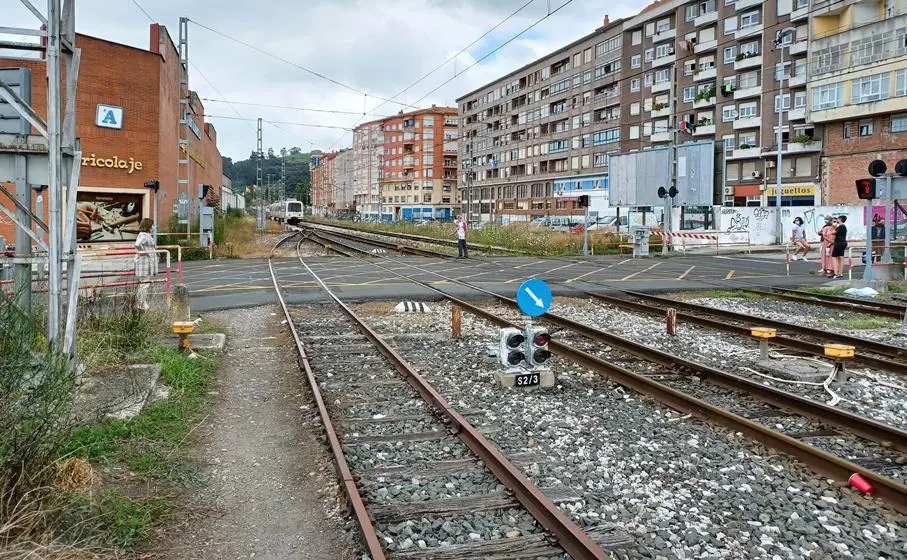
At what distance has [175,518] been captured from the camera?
5023mm

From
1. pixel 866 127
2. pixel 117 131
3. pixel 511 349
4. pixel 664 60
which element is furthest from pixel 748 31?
pixel 511 349

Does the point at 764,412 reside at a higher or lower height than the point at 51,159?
lower

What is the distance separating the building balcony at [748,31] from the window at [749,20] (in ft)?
0.99

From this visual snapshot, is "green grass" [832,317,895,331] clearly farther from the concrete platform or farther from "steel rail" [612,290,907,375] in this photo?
the concrete platform

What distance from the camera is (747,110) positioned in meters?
63.1

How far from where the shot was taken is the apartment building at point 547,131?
7988 centimetres

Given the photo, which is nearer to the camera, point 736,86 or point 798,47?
point 798,47

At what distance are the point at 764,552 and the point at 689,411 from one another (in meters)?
3.05

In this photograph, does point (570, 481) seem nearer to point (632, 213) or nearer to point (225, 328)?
point (225, 328)

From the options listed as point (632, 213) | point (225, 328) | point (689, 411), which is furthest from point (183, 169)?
point (689, 411)

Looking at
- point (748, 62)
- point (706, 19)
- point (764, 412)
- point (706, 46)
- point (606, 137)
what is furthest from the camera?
point (606, 137)

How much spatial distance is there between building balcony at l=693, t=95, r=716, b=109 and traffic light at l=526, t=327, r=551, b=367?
63303 millimetres

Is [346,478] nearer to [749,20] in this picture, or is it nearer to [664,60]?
[749,20]

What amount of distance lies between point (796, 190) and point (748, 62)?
1176 cm
